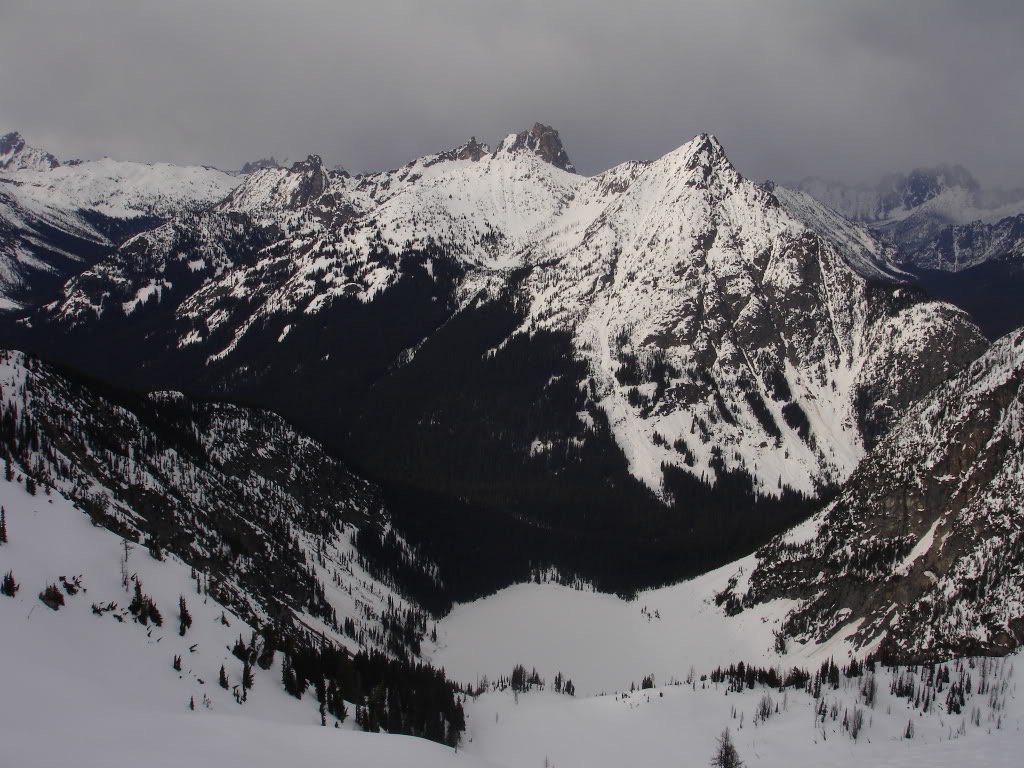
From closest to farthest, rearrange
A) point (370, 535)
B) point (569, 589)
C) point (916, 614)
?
point (916, 614), point (370, 535), point (569, 589)

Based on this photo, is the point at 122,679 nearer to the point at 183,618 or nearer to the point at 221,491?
the point at 183,618

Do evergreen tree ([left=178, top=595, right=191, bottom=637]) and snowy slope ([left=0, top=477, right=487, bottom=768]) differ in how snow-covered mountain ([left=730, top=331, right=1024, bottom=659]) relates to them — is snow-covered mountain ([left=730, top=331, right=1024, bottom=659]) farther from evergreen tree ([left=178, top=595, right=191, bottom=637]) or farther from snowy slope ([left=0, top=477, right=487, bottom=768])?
evergreen tree ([left=178, top=595, right=191, bottom=637])

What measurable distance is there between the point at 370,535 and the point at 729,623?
8173 centimetres

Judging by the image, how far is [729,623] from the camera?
134875mm

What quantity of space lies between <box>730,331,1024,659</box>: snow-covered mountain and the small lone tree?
33.5 m

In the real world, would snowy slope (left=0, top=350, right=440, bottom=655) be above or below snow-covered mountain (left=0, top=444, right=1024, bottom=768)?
above

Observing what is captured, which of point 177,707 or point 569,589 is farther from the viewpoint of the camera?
point 569,589

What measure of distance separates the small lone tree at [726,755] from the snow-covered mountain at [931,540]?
1318 inches

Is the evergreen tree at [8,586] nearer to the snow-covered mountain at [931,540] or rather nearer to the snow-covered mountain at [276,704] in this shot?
the snow-covered mountain at [276,704]

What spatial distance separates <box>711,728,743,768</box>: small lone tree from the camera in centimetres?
6234

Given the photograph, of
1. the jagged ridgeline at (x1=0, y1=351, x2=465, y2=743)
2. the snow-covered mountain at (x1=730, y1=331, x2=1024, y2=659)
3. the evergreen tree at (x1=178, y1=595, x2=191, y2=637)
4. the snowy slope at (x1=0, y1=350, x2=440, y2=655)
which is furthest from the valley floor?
the snow-covered mountain at (x1=730, y1=331, x2=1024, y2=659)

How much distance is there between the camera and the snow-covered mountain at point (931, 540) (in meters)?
87.6

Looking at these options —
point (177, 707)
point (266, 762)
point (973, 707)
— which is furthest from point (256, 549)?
point (973, 707)

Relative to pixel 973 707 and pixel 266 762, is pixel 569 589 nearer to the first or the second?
pixel 973 707
